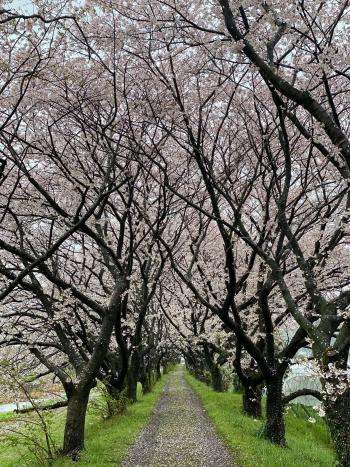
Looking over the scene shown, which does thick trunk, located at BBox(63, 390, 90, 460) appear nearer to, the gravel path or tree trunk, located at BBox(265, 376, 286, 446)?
the gravel path

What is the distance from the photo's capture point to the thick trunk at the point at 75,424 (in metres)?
9.86

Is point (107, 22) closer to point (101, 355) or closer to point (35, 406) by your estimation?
point (101, 355)

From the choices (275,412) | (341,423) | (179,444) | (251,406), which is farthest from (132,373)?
(341,423)

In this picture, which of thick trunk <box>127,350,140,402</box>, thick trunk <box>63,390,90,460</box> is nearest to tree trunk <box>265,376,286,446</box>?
thick trunk <box>63,390,90,460</box>

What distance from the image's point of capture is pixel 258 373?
1355cm

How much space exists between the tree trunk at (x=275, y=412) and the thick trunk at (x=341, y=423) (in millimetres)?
4179

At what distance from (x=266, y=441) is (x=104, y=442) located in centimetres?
413

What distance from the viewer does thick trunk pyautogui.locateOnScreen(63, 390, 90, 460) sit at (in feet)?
32.3

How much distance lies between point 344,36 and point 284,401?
8.68 meters

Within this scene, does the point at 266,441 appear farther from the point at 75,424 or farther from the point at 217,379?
the point at 217,379

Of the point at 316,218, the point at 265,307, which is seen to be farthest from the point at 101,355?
the point at 316,218

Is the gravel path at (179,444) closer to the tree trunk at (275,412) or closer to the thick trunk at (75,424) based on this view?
the thick trunk at (75,424)

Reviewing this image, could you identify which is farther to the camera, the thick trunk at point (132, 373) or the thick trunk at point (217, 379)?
the thick trunk at point (217, 379)

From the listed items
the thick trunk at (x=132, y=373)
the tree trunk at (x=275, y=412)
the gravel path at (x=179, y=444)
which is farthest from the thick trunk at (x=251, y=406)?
the thick trunk at (x=132, y=373)
